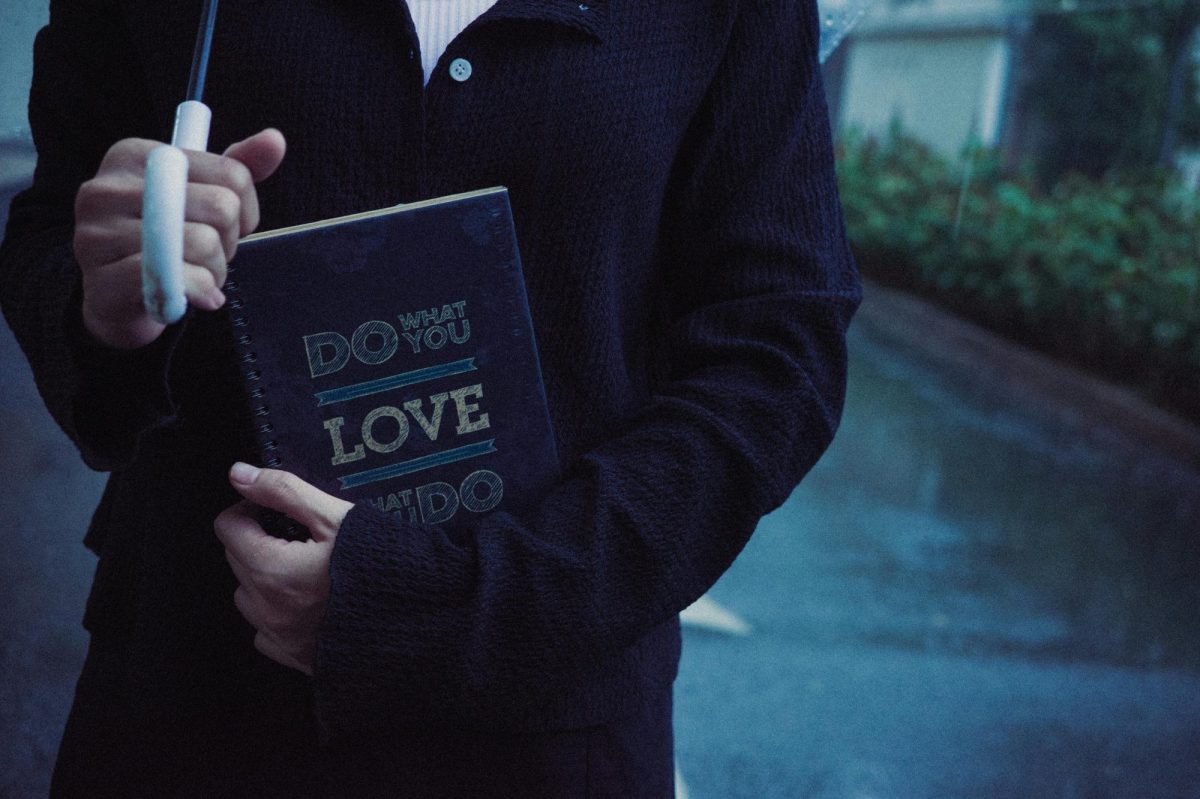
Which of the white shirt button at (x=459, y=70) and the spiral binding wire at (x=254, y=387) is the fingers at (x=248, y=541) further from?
the white shirt button at (x=459, y=70)

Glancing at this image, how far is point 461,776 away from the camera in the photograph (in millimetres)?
861

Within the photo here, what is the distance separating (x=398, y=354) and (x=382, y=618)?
0.18 metres

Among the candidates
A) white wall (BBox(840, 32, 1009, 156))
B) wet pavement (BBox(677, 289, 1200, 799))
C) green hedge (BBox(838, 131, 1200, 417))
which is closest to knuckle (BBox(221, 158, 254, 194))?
wet pavement (BBox(677, 289, 1200, 799))

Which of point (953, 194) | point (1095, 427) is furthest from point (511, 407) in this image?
point (953, 194)

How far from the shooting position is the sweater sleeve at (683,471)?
763 mm

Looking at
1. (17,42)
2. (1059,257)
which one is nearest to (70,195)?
(17,42)

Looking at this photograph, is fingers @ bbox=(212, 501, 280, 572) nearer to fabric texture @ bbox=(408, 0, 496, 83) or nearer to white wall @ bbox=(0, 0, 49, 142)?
fabric texture @ bbox=(408, 0, 496, 83)

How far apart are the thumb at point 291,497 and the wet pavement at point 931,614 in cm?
112

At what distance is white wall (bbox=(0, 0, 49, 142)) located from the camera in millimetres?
1329

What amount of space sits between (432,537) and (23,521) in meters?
1.22

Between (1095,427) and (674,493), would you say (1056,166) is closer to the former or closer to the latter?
(1095,427)

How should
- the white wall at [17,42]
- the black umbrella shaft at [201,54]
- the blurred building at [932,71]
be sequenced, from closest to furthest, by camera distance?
the black umbrella shaft at [201,54], the white wall at [17,42], the blurred building at [932,71]

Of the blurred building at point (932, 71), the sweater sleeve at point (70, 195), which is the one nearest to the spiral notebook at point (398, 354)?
the sweater sleeve at point (70, 195)

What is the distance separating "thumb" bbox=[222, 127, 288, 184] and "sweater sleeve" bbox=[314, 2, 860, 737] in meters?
0.25
